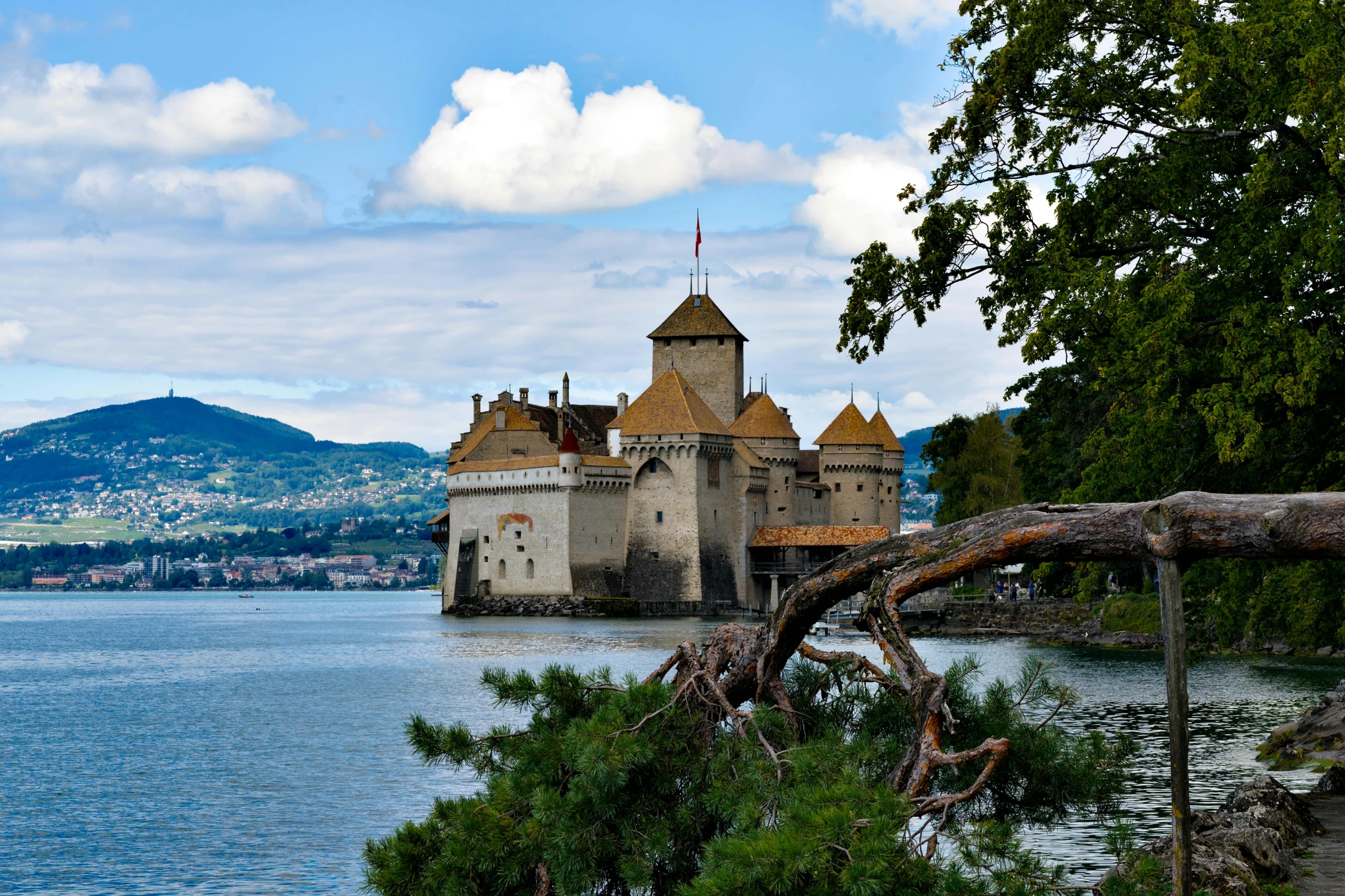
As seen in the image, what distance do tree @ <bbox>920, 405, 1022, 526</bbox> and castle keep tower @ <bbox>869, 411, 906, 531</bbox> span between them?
41.7ft

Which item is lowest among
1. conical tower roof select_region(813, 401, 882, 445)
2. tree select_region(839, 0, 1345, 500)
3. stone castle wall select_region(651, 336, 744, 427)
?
tree select_region(839, 0, 1345, 500)

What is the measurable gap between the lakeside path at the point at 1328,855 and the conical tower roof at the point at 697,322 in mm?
63569

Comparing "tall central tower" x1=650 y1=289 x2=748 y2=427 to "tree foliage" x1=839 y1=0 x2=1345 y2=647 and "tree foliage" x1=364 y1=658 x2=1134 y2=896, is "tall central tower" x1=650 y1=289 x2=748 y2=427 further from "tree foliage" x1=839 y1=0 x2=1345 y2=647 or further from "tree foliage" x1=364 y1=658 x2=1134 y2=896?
"tree foliage" x1=364 y1=658 x2=1134 y2=896

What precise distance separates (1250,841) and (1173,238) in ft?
23.0

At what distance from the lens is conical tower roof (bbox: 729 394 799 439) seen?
71.4 meters

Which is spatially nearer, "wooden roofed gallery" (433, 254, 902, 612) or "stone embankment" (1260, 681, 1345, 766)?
"stone embankment" (1260, 681, 1345, 766)

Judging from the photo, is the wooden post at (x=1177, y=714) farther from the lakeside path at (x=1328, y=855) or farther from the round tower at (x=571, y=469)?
the round tower at (x=571, y=469)

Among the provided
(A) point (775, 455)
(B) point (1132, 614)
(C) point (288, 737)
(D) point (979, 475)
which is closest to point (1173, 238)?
(C) point (288, 737)

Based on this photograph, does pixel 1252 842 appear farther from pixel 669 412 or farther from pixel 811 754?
pixel 669 412

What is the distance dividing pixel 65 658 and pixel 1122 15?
4922 cm

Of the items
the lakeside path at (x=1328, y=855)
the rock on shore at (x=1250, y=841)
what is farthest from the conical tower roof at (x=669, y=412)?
the rock on shore at (x=1250, y=841)

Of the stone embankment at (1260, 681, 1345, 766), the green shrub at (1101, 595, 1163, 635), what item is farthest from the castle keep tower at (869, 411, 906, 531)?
the stone embankment at (1260, 681, 1345, 766)

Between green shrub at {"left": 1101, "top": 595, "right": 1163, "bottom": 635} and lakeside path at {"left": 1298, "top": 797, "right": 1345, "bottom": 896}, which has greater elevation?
green shrub at {"left": 1101, "top": 595, "right": 1163, "bottom": 635}

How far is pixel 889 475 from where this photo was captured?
75.6m
